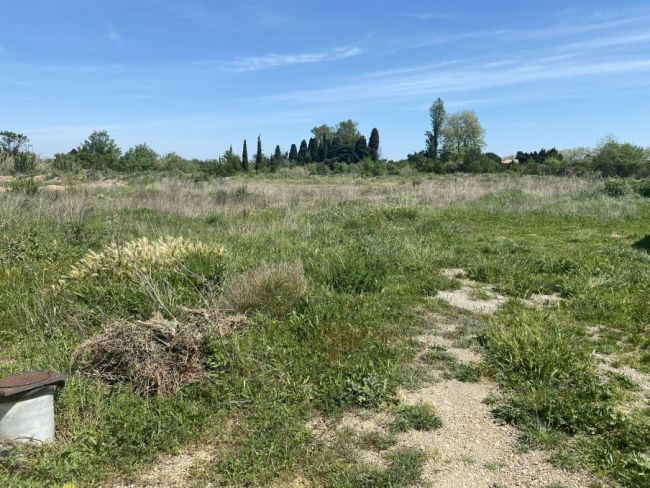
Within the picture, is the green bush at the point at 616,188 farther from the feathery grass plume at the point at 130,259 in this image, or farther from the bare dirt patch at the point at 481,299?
the feathery grass plume at the point at 130,259

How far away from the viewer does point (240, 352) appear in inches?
151

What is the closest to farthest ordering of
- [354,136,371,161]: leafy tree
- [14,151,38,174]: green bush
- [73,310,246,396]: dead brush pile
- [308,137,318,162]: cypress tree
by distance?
[73,310,246,396]: dead brush pile < [14,151,38,174]: green bush < [354,136,371,161]: leafy tree < [308,137,318,162]: cypress tree

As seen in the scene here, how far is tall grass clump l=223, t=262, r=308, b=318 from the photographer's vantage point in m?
4.81

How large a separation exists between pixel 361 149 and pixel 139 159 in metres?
33.5

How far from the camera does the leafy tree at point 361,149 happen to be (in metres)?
69.4

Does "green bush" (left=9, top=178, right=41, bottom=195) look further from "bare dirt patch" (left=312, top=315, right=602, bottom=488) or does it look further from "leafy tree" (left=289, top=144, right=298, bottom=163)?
"leafy tree" (left=289, top=144, right=298, bottom=163)

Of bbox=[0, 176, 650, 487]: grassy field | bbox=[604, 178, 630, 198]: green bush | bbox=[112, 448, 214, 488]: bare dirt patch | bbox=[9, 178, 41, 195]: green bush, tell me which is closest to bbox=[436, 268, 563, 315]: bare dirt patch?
bbox=[0, 176, 650, 487]: grassy field

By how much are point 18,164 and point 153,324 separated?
72.5 feet

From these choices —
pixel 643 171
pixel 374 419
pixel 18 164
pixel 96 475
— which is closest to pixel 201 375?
pixel 96 475

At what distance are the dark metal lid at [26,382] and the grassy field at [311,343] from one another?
340mm

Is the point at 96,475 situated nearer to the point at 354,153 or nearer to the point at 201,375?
the point at 201,375

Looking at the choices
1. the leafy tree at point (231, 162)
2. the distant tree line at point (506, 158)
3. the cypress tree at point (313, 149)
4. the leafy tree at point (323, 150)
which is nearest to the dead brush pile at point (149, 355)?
the distant tree line at point (506, 158)

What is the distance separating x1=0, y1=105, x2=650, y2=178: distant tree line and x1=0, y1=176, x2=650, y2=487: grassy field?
34.1 feet

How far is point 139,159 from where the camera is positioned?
47312mm
